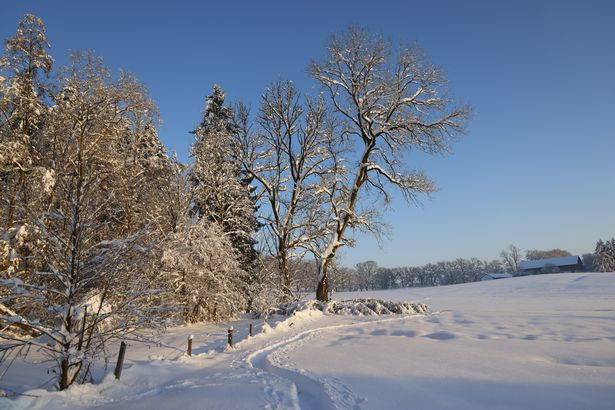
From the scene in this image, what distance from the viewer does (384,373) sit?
6.91 metres

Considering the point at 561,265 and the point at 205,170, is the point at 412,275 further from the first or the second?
the point at 205,170

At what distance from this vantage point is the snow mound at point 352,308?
57.4 ft

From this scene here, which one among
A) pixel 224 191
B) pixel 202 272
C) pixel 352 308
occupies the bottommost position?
pixel 352 308

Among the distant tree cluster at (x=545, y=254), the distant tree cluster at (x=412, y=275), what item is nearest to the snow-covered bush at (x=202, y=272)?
the distant tree cluster at (x=412, y=275)

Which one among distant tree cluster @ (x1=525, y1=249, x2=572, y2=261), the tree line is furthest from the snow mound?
distant tree cluster @ (x1=525, y1=249, x2=572, y2=261)

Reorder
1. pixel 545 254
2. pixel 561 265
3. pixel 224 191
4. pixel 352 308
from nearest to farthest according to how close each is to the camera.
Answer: pixel 352 308, pixel 224 191, pixel 561 265, pixel 545 254

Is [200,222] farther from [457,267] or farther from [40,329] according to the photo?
[457,267]

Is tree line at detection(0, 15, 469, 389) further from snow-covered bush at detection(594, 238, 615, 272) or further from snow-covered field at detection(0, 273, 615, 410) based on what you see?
snow-covered bush at detection(594, 238, 615, 272)

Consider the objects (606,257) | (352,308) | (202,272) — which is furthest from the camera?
(606,257)

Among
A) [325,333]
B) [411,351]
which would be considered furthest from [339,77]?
[411,351]

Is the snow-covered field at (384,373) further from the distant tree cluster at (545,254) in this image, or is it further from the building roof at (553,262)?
the distant tree cluster at (545,254)

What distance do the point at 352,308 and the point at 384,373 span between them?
11.3m

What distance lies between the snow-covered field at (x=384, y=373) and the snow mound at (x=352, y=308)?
529 cm

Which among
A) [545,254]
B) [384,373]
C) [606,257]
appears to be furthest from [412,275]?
[384,373]
